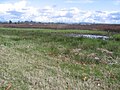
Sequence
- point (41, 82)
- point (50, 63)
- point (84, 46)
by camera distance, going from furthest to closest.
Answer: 1. point (84, 46)
2. point (50, 63)
3. point (41, 82)

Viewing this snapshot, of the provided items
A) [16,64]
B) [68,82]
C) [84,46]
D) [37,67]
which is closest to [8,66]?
[16,64]

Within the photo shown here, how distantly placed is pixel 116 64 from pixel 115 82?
461cm

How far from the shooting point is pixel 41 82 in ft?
47.8

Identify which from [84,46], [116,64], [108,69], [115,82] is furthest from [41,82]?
[84,46]

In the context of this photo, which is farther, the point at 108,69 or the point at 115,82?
the point at 108,69

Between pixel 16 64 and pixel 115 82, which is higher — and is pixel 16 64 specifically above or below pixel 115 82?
above

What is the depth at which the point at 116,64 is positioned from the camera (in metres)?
20.8

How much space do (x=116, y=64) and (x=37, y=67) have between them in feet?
22.9

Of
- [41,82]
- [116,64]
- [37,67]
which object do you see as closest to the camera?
[41,82]

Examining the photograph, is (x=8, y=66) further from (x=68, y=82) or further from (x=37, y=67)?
(x=68, y=82)

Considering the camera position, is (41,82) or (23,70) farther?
(23,70)

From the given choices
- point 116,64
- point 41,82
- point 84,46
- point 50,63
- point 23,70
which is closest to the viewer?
point 41,82

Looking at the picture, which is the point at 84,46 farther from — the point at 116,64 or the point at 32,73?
the point at 32,73

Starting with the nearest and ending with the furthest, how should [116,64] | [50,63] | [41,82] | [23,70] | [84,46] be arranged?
[41,82]
[23,70]
[50,63]
[116,64]
[84,46]
